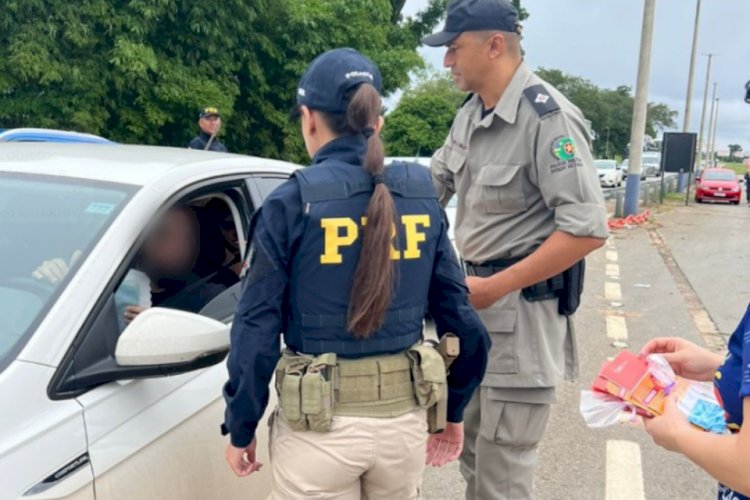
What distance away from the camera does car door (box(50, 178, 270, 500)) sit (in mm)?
1686

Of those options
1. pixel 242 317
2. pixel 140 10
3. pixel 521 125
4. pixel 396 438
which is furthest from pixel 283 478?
pixel 140 10

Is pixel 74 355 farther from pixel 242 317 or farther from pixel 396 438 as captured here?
pixel 396 438

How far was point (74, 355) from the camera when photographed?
1.70 m

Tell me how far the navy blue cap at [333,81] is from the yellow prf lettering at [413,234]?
33cm

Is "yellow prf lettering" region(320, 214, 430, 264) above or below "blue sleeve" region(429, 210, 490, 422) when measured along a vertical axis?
above

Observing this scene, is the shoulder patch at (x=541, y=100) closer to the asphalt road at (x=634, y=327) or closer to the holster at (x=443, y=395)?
the holster at (x=443, y=395)

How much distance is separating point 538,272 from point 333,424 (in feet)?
3.10

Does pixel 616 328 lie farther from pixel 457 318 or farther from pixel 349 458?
pixel 349 458

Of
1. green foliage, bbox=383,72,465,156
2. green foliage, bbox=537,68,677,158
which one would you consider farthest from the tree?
green foliage, bbox=537,68,677,158

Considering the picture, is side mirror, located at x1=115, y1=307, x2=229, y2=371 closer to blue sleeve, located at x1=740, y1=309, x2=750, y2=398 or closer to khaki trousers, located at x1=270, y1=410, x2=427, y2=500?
khaki trousers, located at x1=270, y1=410, x2=427, y2=500

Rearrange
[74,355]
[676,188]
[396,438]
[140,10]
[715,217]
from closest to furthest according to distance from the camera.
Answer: [74,355]
[396,438]
[140,10]
[715,217]
[676,188]

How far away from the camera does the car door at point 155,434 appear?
1.69 metres

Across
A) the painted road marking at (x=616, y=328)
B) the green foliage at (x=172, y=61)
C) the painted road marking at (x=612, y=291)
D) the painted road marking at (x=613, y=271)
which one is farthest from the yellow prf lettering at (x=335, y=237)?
the green foliage at (x=172, y=61)

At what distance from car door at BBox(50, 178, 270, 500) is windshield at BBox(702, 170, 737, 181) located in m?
28.6
